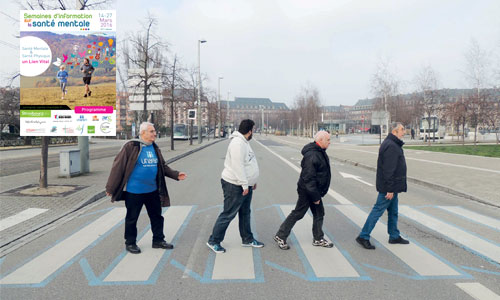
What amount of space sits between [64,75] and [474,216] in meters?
9.27

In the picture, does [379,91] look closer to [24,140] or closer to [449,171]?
[449,171]

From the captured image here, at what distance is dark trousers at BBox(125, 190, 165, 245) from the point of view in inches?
188

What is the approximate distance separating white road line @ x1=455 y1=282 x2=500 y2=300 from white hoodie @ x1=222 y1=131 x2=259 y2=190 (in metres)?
2.62

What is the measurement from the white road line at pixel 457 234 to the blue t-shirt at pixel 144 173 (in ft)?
14.8

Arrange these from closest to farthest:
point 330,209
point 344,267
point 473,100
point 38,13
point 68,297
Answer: point 68,297 < point 344,267 < point 330,209 < point 38,13 < point 473,100

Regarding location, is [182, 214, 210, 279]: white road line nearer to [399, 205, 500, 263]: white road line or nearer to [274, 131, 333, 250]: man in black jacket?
[274, 131, 333, 250]: man in black jacket

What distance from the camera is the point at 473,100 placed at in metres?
30.7

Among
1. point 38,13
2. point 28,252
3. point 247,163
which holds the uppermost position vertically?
point 38,13

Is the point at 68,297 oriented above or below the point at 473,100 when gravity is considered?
below

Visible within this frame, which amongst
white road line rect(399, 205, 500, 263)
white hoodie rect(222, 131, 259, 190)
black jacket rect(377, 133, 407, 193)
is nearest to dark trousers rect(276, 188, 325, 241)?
white hoodie rect(222, 131, 259, 190)

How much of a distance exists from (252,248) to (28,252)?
3028mm

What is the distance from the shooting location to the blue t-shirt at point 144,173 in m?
4.73

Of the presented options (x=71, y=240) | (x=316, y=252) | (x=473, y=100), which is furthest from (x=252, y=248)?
(x=473, y=100)

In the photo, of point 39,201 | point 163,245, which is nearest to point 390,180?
point 163,245
